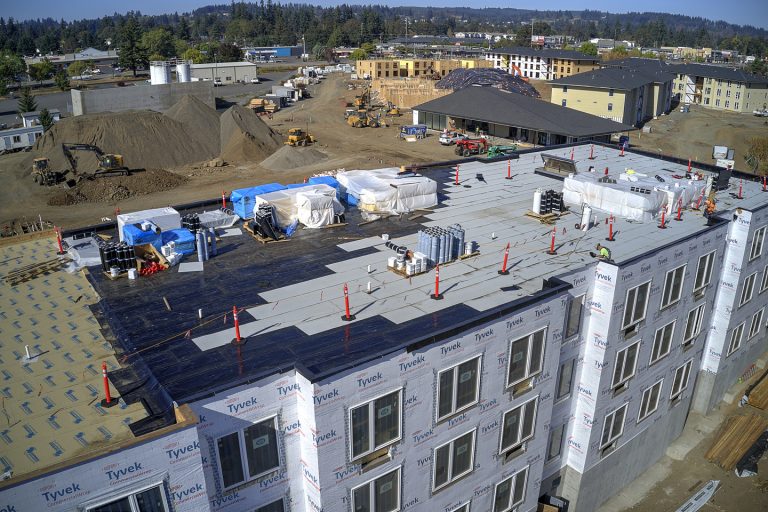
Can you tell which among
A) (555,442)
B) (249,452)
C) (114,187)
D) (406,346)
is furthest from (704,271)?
(114,187)

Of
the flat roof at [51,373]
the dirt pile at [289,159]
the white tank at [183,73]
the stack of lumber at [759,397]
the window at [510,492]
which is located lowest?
the stack of lumber at [759,397]

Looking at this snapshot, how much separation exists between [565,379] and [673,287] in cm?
623

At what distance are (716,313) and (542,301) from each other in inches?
616

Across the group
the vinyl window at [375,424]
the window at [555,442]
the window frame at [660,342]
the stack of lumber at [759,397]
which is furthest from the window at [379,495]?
the stack of lumber at [759,397]

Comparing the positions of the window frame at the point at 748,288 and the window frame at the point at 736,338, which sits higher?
the window frame at the point at 748,288

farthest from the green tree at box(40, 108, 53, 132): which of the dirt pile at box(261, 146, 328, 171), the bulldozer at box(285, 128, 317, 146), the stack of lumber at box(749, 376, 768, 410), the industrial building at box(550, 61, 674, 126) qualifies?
the stack of lumber at box(749, 376, 768, 410)

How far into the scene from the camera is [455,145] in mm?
80438

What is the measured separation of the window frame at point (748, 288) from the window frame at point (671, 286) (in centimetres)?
733

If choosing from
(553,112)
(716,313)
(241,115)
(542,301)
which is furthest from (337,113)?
(542,301)

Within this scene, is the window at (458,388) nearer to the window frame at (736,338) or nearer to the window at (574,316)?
the window at (574,316)

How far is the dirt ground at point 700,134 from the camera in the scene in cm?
8674

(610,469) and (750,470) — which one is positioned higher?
(610,469)

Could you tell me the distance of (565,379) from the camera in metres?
21.6

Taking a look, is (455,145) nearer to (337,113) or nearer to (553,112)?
(553,112)
